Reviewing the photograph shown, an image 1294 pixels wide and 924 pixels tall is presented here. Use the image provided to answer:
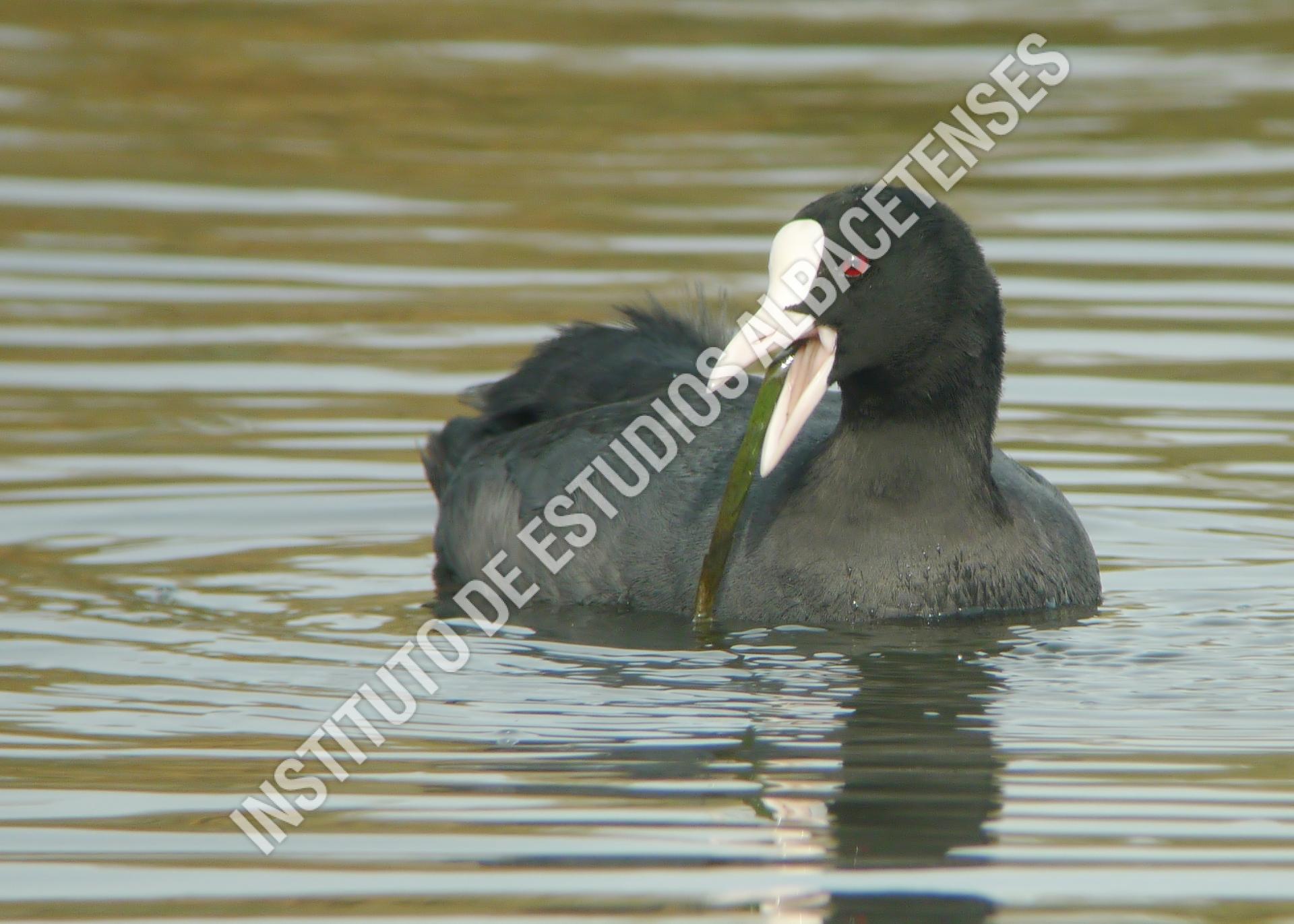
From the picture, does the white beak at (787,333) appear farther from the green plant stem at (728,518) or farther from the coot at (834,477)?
the green plant stem at (728,518)

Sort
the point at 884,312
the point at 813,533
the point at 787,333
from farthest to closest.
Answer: the point at 813,533
the point at 884,312
the point at 787,333

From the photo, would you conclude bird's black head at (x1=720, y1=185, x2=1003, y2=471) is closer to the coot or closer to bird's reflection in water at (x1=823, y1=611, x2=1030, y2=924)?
the coot

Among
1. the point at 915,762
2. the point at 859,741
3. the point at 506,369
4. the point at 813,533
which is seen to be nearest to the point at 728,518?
the point at 813,533

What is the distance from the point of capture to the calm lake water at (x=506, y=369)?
12.6ft

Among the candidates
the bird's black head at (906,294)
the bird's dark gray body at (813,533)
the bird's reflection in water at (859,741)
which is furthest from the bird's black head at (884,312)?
the bird's reflection in water at (859,741)

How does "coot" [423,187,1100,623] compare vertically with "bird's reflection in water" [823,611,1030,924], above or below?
above

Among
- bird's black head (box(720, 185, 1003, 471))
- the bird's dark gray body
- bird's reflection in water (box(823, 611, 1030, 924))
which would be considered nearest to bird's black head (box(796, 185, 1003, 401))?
bird's black head (box(720, 185, 1003, 471))

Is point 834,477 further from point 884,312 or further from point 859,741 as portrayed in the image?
point 859,741

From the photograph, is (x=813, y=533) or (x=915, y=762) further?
(x=813, y=533)

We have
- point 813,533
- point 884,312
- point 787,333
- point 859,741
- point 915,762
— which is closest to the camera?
point 915,762

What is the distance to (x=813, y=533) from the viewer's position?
218 inches

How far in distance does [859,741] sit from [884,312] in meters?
1.11

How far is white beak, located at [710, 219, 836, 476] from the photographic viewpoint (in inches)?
199

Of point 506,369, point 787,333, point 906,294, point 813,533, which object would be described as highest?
point 506,369
